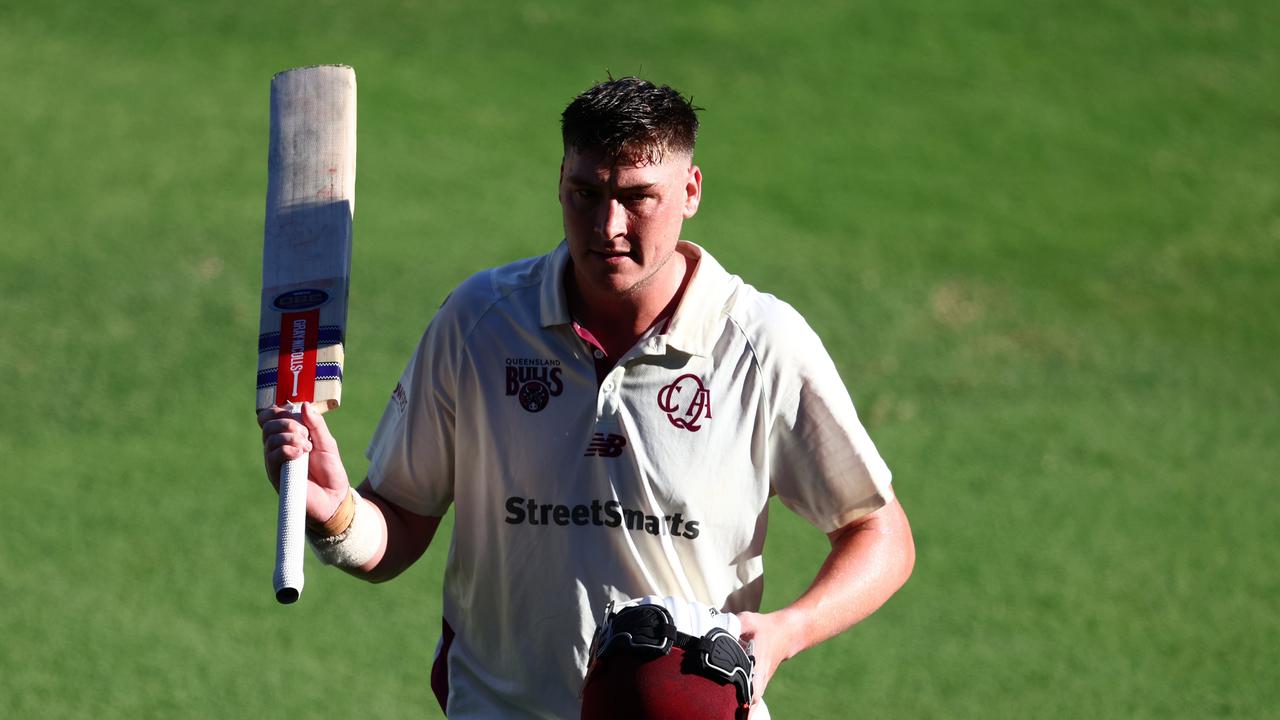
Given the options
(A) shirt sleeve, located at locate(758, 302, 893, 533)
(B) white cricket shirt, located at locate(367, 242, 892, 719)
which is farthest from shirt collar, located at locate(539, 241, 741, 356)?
(A) shirt sleeve, located at locate(758, 302, 893, 533)

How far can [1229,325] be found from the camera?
8.22 meters

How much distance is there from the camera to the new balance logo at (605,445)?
3.03 meters

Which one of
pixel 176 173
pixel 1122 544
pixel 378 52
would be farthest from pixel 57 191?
pixel 1122 544

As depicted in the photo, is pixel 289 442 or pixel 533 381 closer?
pixel 289 442

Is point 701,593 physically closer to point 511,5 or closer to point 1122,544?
point 1122,544

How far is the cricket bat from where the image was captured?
328 cm

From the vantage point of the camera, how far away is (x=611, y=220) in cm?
287

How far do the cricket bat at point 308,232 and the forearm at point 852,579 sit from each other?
103 cm

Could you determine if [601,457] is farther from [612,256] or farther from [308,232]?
[308,232]

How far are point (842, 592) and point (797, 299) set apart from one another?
16.7ft

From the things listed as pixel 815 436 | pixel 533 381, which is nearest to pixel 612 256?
pixel 533 381

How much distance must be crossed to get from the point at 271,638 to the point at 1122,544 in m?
3.28

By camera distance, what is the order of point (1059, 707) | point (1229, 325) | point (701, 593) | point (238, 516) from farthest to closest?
point (1229, 325) → point (238, 516) → point (1059, 707) → point (701, 593)

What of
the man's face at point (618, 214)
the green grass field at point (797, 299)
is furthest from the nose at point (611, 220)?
the green grass field at point (797, 299)
